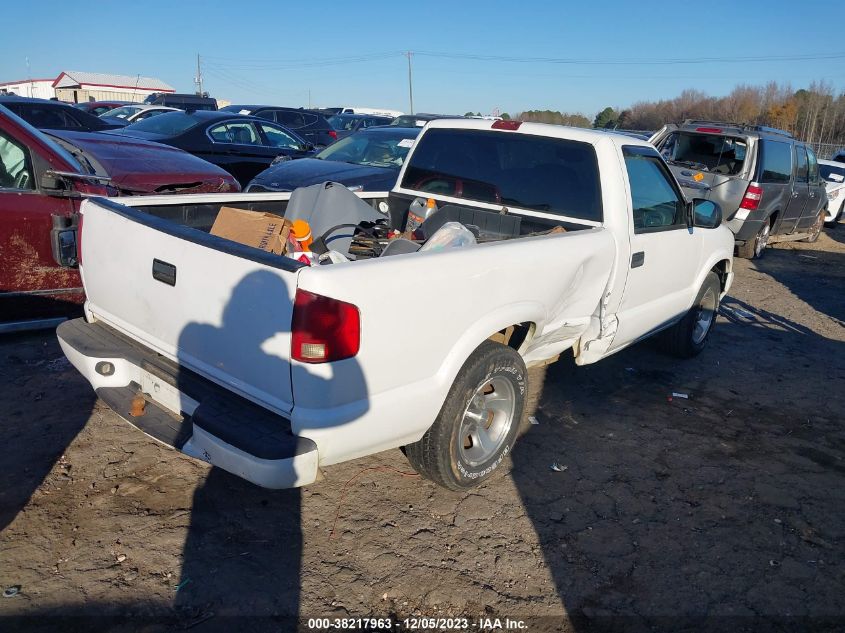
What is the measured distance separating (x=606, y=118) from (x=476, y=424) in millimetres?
60466

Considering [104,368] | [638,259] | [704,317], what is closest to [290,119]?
[704,317]

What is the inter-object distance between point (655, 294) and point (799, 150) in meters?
9.25

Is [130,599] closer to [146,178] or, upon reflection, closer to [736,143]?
[146,178]

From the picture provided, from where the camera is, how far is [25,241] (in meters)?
4.89

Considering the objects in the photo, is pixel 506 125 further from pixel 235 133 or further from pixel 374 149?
pixel 235 133

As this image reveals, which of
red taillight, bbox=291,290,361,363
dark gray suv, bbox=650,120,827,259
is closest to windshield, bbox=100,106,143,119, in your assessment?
dark gray suv, bbox=650,120,827,259

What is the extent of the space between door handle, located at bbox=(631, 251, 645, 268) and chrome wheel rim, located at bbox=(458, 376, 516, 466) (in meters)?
1.36

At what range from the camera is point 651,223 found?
474cm

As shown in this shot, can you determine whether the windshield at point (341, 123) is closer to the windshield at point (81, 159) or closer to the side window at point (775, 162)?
the side window at point (775, 162)

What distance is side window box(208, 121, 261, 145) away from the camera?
10.8 metres

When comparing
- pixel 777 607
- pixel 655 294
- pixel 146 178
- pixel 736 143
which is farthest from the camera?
pixel 736 143

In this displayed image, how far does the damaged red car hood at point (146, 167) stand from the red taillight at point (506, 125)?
341 cm

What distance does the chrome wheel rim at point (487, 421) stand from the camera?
3.60 m

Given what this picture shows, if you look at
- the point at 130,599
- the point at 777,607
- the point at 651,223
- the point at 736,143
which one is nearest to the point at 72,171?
the point at 130,599
